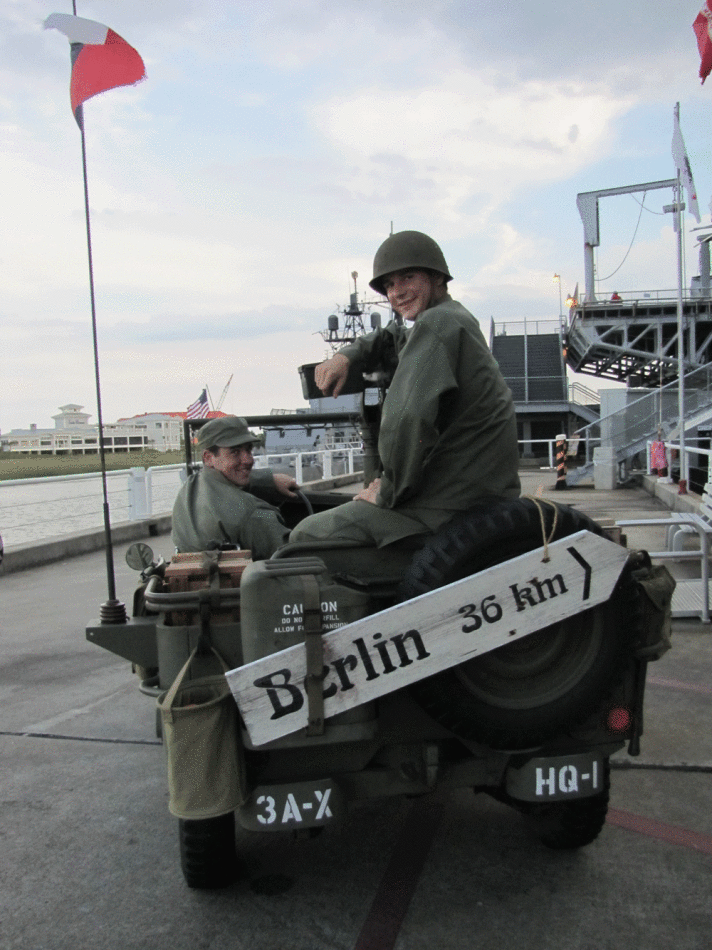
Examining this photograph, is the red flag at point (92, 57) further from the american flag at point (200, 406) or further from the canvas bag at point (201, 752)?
the american flag at point (200, 406)

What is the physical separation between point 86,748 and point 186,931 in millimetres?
1827

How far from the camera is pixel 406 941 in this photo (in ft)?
8.05

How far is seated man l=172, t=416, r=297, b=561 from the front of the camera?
3768 millimetres

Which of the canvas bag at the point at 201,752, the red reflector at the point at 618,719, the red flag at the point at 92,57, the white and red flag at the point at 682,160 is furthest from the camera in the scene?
the white and red flag at the point at 682,160

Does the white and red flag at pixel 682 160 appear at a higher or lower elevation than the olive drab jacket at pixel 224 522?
higher

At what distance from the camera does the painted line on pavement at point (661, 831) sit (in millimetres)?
2993

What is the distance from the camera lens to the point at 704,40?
9.60m

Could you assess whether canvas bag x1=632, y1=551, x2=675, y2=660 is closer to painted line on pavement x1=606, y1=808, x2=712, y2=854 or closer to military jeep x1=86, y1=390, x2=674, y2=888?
military jeep x1=86, y1=390, x2=674, y2=888

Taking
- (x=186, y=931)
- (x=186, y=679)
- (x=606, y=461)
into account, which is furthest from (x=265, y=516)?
(x=606, y=461)

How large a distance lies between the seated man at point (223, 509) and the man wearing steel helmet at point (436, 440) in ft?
3.22

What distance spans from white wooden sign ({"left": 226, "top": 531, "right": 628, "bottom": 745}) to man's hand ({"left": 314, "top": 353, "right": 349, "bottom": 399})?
1172 millimetres

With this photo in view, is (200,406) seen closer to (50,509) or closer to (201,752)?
(50,509)

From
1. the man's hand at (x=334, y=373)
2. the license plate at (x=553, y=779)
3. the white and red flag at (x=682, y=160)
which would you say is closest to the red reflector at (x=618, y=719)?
the license plate at (x=553, y=779)

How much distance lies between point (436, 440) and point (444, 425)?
17 centimetres
